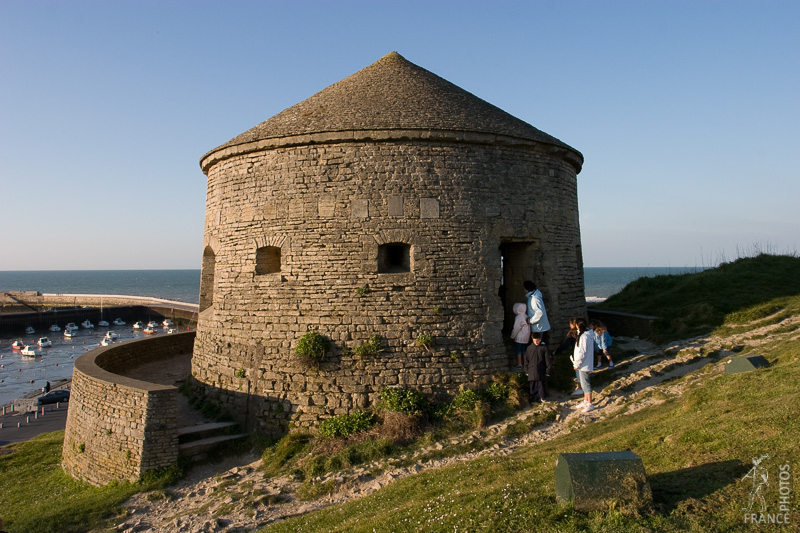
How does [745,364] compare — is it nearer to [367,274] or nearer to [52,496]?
[367,274]

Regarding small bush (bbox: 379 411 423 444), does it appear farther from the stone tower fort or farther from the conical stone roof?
the conical stone roof

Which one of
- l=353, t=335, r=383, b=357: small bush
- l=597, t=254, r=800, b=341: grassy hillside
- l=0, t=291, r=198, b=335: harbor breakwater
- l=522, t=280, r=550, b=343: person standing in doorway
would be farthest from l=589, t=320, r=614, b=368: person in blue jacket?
l=0, t=291, r=198, b=335: harbor breakwater

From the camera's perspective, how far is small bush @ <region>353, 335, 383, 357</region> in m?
9.56

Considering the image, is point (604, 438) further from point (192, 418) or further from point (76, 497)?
point (76, 497)

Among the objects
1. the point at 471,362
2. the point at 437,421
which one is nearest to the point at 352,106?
the point at 471,362

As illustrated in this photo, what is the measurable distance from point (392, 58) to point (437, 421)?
933cm

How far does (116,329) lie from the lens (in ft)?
164

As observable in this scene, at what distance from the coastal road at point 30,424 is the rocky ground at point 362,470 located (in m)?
13.0

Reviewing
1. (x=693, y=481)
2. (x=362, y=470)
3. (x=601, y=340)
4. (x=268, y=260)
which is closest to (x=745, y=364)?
(x=601, y=340)

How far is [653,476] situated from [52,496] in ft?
33.6

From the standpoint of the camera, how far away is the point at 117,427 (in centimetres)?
938

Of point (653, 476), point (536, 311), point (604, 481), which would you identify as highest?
point (536, 311)

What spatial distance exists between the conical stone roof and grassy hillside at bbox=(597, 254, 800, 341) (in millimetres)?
5162

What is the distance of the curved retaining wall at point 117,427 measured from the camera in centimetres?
902
